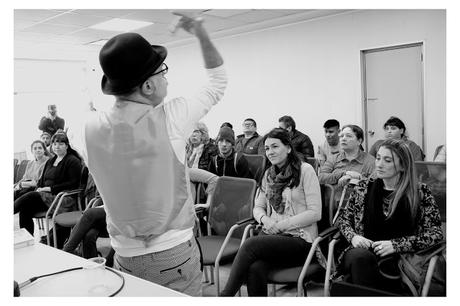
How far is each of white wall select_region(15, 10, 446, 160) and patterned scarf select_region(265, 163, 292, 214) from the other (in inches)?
120

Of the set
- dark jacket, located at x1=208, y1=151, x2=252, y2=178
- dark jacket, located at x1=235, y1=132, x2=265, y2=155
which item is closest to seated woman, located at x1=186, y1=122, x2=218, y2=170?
dark jacket, located at x1=208, y1=151, x2=252, y2=178

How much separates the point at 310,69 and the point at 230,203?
3628mm

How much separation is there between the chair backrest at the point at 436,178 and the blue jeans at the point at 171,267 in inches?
56.3

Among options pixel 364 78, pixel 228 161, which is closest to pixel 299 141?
pixel 364 78

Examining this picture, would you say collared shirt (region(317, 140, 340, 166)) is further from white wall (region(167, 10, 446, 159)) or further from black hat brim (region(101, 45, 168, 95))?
black hat brim (region(101, 45, 168, 95))

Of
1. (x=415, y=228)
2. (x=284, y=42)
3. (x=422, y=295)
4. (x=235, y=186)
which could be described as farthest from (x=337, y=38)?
(x=422, y=295)

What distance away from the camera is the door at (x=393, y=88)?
16.4ft

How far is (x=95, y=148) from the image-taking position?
1.36m

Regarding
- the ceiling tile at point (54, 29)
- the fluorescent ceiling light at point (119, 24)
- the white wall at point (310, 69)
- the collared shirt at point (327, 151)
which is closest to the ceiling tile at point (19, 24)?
the fluorescent ceiling light at point (119, 24)

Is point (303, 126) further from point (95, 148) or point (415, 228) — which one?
point (95, 148)

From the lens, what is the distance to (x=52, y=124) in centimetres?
554

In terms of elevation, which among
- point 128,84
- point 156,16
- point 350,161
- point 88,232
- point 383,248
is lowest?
point 88,232

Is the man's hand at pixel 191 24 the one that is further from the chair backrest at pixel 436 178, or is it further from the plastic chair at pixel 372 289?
the chair backrest at pixel 436 178

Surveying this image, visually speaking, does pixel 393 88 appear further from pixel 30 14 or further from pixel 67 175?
pixel 30 14
